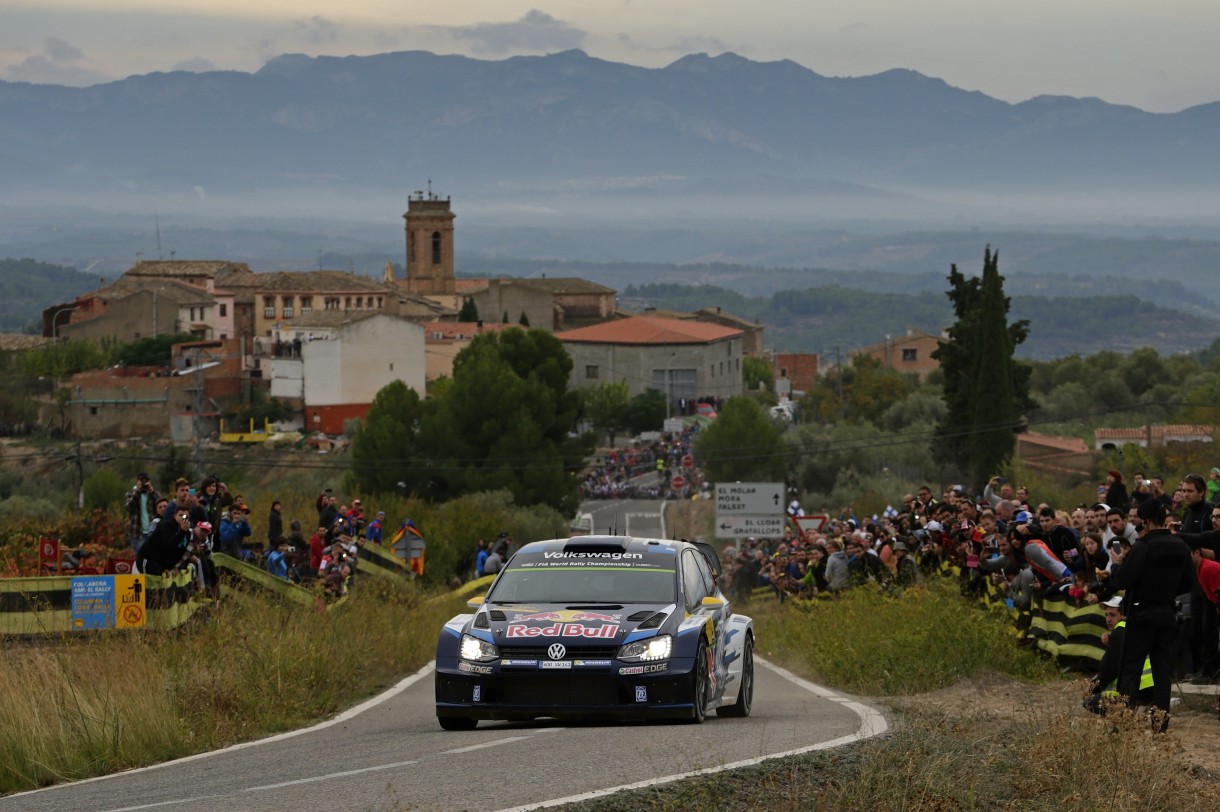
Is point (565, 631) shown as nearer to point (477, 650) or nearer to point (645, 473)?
point (477, 650)

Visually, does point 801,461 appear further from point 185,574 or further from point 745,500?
point 185,574

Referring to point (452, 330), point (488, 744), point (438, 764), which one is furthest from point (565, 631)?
point (452, 330)

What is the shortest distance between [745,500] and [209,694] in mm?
34939

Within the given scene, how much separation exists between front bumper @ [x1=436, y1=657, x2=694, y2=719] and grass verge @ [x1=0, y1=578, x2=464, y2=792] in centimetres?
194

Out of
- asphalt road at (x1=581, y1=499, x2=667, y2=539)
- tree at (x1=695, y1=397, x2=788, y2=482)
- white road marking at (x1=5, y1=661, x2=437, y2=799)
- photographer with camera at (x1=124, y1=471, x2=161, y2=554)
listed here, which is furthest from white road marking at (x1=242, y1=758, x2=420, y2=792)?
tree at (x1=695, y1=397, x2=788, y2=482)

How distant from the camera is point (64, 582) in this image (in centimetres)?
1823

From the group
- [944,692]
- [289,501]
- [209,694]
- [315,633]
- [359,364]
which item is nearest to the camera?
[209,694]

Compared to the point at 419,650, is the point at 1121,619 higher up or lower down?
higher up

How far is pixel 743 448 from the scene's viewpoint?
99.1 metres

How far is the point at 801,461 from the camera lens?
9500 centimetres

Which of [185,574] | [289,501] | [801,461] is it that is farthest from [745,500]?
[801,461]

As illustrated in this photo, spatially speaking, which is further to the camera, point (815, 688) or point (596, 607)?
point (815, 688)

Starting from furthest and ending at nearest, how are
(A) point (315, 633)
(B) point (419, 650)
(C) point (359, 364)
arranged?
(C) point (359, 364), (B) point (419, 650), (A) point (315, 633)

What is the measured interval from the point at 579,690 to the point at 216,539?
10314 millimetres
